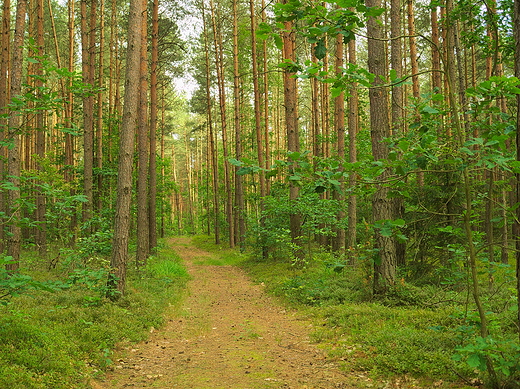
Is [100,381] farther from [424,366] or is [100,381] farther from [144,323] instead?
[424,366]

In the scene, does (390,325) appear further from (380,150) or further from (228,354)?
(380,150)

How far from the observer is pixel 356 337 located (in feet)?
18.9

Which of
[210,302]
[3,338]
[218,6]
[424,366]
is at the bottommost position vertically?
[210,302]

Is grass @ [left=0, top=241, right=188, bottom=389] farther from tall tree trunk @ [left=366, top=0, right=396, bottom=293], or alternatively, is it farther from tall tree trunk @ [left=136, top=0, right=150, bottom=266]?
tall tree trunk @ [left=366, top=0, right=396, bottom=293]

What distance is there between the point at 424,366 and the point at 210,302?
6.70 metres

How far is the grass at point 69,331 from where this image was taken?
13.9 ft

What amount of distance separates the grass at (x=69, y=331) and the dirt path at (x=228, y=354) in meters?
0.35

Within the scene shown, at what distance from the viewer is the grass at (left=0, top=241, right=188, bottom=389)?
13.9ft

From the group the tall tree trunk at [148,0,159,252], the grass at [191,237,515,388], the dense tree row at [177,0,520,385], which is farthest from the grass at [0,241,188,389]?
the tall tree trunk at [148,0,159,252]

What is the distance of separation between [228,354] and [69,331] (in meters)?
2.58

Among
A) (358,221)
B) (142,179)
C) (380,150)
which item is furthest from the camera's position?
(358,221)

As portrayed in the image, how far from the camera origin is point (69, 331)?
5648 millimetres

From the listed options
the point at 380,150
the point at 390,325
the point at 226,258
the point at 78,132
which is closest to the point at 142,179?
the point at 226,258

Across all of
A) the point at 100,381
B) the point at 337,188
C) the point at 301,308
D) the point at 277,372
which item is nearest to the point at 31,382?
the point at 100,381
